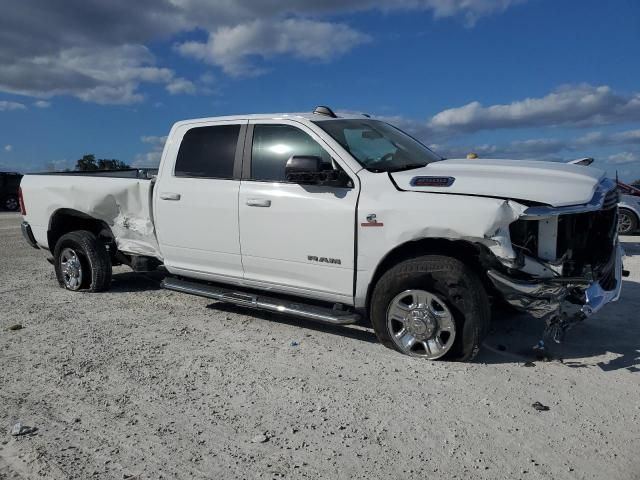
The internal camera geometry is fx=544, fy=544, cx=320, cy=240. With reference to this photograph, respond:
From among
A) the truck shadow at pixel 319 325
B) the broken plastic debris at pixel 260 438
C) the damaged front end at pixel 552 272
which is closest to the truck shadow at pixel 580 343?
the damaged front end at pixel 552 272

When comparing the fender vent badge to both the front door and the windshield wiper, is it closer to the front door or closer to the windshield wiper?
the windshield wiper

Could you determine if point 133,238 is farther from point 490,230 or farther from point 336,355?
point 490,230

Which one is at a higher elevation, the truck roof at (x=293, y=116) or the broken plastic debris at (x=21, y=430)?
the truck roof at (x=293, y=116)

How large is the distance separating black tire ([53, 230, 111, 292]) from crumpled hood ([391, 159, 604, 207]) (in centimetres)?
413

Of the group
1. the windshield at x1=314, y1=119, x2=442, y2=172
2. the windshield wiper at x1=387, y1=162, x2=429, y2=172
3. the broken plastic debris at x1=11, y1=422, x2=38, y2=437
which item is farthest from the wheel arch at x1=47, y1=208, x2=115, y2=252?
the windshield wiper at x1=387, y1=162, x2=429, y2=172

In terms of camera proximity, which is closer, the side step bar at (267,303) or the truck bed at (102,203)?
the side step bar at (267,303)

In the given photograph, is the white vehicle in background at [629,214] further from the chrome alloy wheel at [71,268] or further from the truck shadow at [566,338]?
the chrome alloy wheel at [71,268]

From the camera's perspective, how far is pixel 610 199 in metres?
4.28

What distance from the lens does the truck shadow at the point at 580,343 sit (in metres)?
4.31

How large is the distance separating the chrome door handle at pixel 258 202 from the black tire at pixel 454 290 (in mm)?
1304

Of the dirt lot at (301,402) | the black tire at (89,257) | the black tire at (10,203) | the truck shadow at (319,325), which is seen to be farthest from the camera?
the black tire at (10,203)

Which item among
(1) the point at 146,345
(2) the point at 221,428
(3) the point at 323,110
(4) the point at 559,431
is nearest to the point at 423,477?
(4) the point at 559,431

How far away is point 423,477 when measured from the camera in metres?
2.78

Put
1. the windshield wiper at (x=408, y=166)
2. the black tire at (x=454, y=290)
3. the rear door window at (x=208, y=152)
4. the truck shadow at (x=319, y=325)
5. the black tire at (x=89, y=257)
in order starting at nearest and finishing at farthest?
the black tire at (x=454, y=290)
the windshield wiper at (x=408, y=166)
the truck shadow at (x=319, y=325)
the rear door window at (x=208, y=152)
the black tire at (x=89, y=257)
